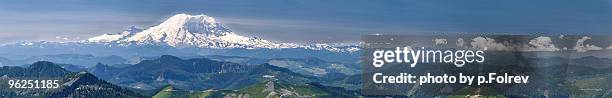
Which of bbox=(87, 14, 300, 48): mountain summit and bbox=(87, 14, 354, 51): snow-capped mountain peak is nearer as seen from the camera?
bbox=(87, 14, 300, 48): mountain summit

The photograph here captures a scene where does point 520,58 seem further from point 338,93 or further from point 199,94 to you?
point 199,94

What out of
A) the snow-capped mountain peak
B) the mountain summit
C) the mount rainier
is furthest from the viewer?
the mount rainier

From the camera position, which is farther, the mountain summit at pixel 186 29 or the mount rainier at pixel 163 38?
the mount rainier at pixel 163 38

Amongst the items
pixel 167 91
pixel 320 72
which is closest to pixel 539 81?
pixel 167 91

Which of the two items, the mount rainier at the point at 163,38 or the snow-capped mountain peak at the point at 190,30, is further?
the mount rainier at the point at 163,38

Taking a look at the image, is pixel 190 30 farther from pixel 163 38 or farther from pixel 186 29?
pixel 163 38

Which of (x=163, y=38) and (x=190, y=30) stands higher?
(x=190, y=30)

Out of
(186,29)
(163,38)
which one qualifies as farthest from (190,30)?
(163,38)

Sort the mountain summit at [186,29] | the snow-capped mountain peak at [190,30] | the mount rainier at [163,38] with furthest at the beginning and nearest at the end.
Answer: the mount rainier at [163,38] < the snow-capped mountain peak at [190,30] < the mountain summit at [186,29]

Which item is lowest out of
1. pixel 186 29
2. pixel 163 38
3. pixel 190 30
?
pixel 163 38

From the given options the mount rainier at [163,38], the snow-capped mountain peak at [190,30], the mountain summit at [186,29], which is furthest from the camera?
the mount rainier at [163,38]

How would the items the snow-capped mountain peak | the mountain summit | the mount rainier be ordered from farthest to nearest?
the mount rainier
the snow-capped mountain peak
the mountain summit
